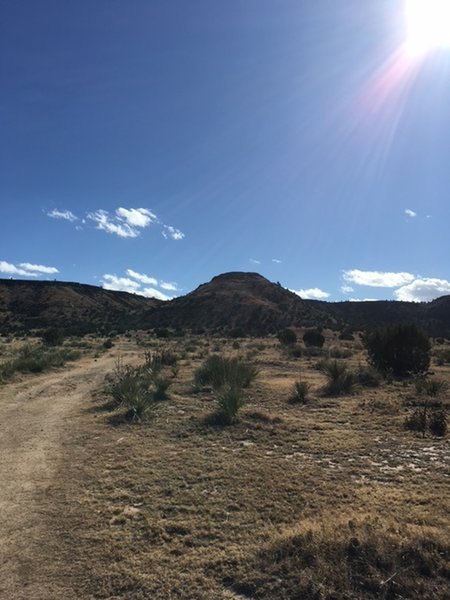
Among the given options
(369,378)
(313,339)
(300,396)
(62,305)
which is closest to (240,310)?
(313,339)

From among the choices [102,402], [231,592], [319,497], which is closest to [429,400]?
[319,497]

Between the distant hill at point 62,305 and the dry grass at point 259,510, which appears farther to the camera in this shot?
the distant hill at point 62,305

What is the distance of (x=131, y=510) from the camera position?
6.60 meters

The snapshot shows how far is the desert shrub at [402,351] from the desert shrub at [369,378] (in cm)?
193

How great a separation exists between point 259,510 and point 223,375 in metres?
10.7

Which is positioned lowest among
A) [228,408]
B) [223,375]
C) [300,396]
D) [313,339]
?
[228,408]

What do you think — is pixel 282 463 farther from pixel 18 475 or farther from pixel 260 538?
pixel 18 475

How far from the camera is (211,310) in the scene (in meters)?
89.9

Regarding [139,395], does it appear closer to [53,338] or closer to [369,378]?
[369,378]

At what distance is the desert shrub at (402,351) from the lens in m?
21.3

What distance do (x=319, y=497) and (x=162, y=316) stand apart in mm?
89521

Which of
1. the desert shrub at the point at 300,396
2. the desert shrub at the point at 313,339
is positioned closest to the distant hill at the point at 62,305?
the desert shrub at the point at 313,339

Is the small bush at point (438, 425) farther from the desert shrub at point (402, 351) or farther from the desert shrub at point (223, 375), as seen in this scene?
the desert shrub at point (402, 351)

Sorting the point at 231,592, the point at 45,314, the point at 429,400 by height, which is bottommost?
the point at 231,592
